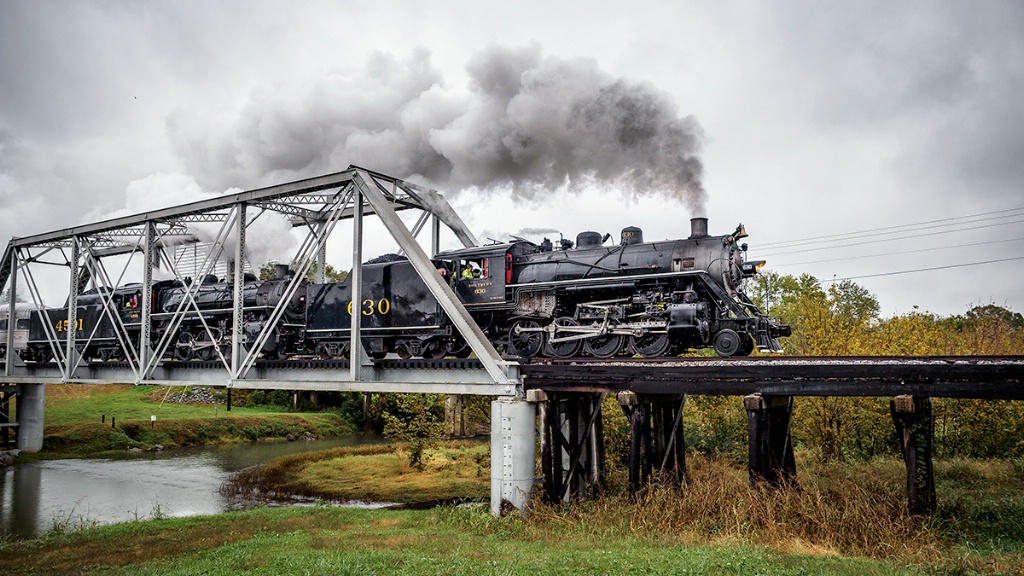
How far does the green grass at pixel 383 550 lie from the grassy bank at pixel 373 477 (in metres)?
4.71

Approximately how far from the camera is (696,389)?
46.0 ft

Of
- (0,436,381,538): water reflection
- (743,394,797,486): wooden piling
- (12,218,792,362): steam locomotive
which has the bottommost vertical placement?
(0,436,381,538): water reflection

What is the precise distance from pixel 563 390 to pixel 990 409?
15249 mm

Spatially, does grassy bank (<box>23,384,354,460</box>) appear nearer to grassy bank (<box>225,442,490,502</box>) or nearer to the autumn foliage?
grassy bank (<box>225,442,490,502</box>)

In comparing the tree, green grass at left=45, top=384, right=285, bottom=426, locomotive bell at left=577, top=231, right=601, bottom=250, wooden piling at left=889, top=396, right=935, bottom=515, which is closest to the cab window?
locomotive bell at left=577, top=231, right=601, bottom=250

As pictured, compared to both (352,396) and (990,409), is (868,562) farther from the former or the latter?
(352,396)

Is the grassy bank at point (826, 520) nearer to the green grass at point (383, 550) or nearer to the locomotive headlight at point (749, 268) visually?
the green grass at point (383, 550)

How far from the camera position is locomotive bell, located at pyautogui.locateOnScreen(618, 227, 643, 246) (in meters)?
19.5

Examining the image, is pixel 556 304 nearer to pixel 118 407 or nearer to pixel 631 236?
pixel 631 236

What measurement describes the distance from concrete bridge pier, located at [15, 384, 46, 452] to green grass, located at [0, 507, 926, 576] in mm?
20248

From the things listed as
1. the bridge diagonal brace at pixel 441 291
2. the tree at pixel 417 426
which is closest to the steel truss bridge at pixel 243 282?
the bridge diagonal brace at pixel 441 291

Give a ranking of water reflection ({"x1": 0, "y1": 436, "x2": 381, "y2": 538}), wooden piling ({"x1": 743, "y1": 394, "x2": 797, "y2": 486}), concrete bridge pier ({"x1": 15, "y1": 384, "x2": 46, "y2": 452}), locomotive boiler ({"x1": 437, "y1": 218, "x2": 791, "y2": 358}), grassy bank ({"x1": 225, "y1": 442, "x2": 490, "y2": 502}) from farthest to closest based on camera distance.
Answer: concrete bridge pier ({"x1": 15, "y1": 384, "x2": 46, "y2": 452}) < grassy bank ({"x1": 225, "y1": 442, "x2": 490, "y2": 502}) < water reflection ({"x1": 0, "y1": 436, "x2": 381, "y2": 538}) < locomotive boiler ({"x1": 437, "y1": 218, "x2": 791, "y2": 358}) < wooden piling ({"x1": 743, "y1": 394, "x2": 797, "y2": 486})

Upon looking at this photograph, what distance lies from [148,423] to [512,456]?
96.8 ft

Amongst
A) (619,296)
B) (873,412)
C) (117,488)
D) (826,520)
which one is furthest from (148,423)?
(826,520)
